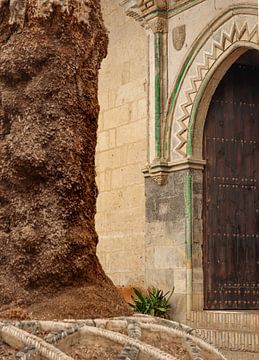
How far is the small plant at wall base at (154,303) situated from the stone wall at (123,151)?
784mm

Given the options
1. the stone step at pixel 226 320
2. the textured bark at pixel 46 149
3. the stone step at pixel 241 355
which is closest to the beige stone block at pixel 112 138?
the stone step at pixel 226 320

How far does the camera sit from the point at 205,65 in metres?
8.44

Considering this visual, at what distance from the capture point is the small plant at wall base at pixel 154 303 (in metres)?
Result: 8.36

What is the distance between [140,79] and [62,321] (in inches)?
307

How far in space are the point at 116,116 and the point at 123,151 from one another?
1.87 feet

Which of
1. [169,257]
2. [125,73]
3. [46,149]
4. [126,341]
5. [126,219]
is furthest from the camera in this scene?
[125,73]

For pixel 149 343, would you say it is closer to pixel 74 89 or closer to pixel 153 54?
pixel 74 89

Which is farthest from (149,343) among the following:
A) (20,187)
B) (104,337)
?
(20,187)

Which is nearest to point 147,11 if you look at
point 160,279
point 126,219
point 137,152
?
point 137,152

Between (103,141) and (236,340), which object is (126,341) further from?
(103,141)

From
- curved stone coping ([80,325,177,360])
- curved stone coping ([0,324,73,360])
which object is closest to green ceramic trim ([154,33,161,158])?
curved stone coping ([80,325,177,360])

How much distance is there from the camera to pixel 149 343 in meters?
2.37

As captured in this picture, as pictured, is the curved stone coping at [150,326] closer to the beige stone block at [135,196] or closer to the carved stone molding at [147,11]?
the carved stone molding at [147,11]

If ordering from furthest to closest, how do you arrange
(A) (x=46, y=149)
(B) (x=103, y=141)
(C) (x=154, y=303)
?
(B) (x=103, y=141), (C) (x=154, y=303), (A) (x=46, y=149)
